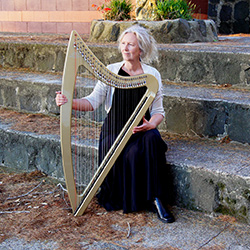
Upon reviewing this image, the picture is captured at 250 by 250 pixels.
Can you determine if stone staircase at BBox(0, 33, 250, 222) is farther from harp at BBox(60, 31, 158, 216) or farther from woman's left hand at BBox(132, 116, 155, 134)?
harp at BBox(60, 31, 158, 216)

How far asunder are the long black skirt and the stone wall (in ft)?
14.8

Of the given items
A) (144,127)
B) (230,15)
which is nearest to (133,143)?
(144,127)

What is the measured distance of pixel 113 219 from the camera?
97.8 inches

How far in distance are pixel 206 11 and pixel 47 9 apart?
2503 mm

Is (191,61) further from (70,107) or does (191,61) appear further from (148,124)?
(70,107)

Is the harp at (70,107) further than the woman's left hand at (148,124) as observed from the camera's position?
No

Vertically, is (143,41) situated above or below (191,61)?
above

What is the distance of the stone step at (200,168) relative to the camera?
7.79 ft

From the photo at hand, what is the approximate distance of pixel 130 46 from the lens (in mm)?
2641

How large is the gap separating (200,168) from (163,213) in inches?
13.0

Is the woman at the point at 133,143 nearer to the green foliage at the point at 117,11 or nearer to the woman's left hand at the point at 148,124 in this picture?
the woman's left hand at the point at 148,124

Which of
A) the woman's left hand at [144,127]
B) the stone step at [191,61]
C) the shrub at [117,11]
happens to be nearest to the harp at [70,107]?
the woman's left hand at [144,127]

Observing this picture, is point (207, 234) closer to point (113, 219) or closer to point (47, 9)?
point (113, 219)

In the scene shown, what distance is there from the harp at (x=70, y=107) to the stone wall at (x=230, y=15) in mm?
4453
